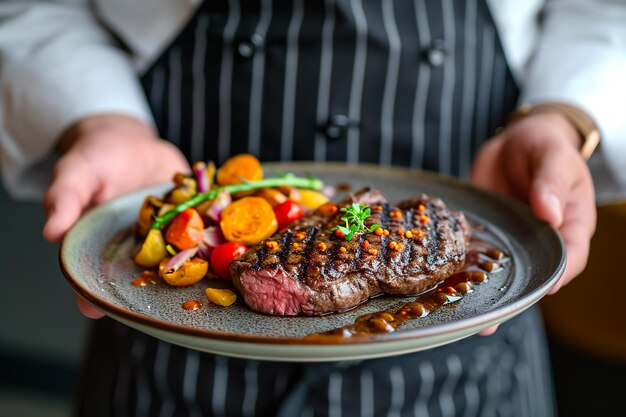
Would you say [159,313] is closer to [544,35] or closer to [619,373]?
[544,35]

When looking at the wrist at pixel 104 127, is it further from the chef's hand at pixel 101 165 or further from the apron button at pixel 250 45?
the apron button at pixel 250 45

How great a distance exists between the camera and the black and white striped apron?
5.97ft

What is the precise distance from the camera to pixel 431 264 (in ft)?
4.83

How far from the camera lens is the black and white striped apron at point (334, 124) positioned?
1.82 meters

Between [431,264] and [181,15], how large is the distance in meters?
1.19

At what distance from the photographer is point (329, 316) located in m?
1.39

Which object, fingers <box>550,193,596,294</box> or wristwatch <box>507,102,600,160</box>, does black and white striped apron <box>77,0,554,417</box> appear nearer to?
wristwatch <box>507,102,600,160</box>

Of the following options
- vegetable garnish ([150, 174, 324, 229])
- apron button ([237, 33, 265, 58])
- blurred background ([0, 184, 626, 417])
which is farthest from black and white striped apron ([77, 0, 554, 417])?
blurred background ([0, 184, 626, 417])

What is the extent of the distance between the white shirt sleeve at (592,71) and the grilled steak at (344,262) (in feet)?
2.76

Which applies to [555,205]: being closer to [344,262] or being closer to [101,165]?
[344,262]

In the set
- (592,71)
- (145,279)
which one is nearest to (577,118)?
(592,71)

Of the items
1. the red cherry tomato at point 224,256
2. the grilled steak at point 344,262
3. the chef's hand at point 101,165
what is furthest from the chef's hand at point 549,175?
the chef's hand at point 101,165

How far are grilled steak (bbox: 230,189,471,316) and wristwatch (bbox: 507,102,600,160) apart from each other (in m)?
0.71

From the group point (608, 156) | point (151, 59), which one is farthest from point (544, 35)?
point (151, 59)
